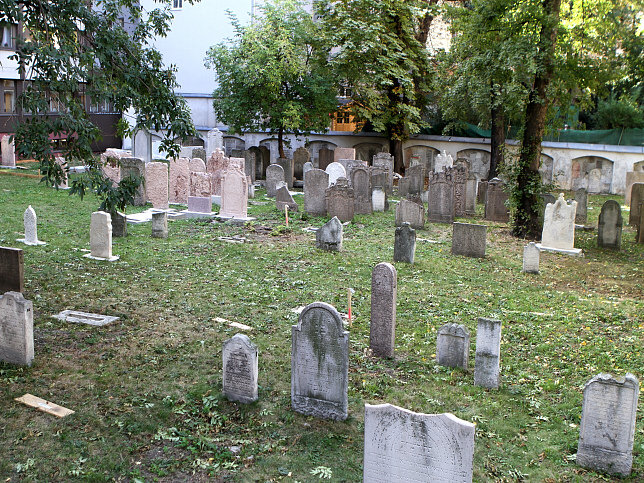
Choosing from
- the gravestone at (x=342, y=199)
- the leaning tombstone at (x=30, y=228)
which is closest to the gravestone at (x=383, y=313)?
the leaning tombstone at (x=30, y=228)

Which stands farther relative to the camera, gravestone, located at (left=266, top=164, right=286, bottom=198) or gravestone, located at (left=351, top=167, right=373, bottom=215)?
gravestone, located at (left=266, top=164, right=286, bottom=198)

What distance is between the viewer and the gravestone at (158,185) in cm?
1948

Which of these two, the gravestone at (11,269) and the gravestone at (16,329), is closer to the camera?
the gravestone at (16,329)

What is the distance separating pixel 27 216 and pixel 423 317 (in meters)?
9.09

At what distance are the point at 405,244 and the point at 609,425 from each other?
309 inches

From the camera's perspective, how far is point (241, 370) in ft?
23.8

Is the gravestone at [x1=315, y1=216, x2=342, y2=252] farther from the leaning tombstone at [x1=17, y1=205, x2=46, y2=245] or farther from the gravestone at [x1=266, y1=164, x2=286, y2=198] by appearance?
the gravestone at [x1=266, y1=164, x2=286, y2=198]

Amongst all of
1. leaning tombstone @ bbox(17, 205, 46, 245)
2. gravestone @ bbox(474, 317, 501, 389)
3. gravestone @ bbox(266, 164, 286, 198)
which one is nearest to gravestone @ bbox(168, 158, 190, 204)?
gravestone @ bbox(266, 164, 286, 198)

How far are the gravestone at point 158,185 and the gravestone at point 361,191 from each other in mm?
5720

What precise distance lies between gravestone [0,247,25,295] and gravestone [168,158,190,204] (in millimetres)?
10038

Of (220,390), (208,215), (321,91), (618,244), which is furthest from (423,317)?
(321,91)

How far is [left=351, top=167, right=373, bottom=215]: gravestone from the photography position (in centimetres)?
2008

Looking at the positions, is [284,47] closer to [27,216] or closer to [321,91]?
[321,91]

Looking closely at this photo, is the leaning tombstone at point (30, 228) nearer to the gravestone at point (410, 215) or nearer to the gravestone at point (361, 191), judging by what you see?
the gravestone at point (410, 215)
